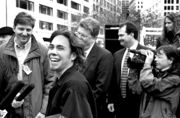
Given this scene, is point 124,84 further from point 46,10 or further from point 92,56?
point 46,10

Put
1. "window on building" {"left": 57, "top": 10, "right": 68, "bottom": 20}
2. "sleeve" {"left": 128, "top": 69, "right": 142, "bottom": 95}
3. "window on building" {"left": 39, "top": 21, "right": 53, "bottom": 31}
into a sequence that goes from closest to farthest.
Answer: "sleeve" {"left": 128, "top": 69, "right": 142, "bottom": 95} < "window on building" {"left": 39, "top": 21, "right": 53, "bottom": 31} < "window on building" {"left": 57, "top": 10, "right": 68, "bottom": 20}

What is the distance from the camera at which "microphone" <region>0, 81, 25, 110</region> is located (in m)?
3.03

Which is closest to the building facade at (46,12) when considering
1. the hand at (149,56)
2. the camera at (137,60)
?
the camera at (137,60)

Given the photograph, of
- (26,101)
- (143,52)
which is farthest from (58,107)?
(143,52)

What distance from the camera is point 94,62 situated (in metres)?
4.81

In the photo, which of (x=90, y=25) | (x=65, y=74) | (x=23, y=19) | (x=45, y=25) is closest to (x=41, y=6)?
(x=45, y=25)

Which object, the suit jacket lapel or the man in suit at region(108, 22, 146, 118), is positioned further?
the man in suit at region(108, 22, 146, 118)

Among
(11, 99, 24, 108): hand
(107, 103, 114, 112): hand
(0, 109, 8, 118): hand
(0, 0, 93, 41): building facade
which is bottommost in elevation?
(107, 103, 114, 112): hand

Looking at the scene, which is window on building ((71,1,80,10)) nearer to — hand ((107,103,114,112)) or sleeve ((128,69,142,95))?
hand ((107,103,114,112))

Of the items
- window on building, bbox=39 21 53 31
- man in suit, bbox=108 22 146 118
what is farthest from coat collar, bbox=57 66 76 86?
window on building, bbox=39 21 53 31

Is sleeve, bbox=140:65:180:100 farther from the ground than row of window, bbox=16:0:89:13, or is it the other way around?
row of window, bbox=16:0:89:13

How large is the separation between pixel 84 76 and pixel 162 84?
132cm

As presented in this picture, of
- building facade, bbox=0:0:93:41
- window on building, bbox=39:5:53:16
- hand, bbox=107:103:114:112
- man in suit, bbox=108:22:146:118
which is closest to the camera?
man in suit, bbox=108:22:146:118

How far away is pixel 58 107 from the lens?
2.45m
